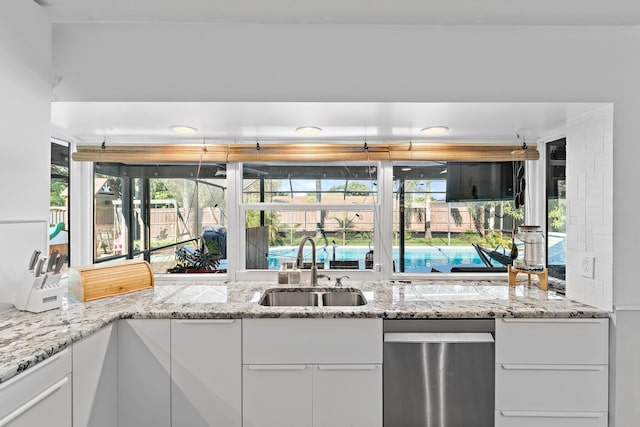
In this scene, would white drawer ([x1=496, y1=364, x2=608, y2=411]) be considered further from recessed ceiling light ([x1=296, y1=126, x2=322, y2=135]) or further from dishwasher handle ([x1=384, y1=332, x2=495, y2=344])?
recessed ceiling light ([x1=296, y1=126, x2=322, y2=135])

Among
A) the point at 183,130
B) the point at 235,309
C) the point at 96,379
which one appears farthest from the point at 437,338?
the point at 183,130

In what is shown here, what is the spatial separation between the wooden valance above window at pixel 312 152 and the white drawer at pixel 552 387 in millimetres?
1463

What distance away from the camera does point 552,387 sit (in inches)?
74.5

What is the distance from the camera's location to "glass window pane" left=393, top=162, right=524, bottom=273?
285 centimetres

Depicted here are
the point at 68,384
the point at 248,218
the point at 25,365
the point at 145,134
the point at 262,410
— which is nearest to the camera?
the point at 25,365

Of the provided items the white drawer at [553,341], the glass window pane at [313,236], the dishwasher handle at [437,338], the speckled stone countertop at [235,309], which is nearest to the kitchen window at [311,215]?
the glass window pane at [313,236]

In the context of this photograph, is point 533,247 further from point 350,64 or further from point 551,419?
point 350,64

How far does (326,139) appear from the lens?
8.99 feet

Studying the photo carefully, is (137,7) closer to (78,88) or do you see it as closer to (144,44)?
(144,44)

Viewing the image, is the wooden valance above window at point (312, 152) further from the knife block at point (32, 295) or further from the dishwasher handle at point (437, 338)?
the dishwasher handle at point (437, 338)

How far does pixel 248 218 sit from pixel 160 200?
73 centimetres

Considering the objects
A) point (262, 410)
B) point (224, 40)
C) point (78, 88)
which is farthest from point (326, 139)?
point (262, 410)

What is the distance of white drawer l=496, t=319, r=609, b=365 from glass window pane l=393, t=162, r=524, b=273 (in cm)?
98

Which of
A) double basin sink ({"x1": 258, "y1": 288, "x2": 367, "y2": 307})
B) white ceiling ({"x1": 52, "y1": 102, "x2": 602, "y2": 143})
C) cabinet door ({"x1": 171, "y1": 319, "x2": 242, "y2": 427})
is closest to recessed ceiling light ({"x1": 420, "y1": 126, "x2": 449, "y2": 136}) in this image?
white ceiling ({"x1": 52, "y1": 102, "x2": 602, "y2": 143})
